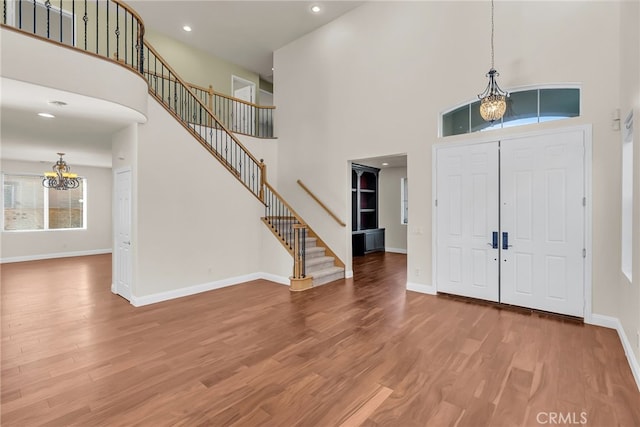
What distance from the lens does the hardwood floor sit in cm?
221

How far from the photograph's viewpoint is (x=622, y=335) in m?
3.35

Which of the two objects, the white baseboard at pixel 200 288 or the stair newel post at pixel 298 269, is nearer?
the white baseboard at pixel 200 288

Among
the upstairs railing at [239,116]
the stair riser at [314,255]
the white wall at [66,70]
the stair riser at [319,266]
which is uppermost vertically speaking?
the upstairs railing at [239,116]

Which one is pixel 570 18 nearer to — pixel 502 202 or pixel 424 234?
pixel 502 202

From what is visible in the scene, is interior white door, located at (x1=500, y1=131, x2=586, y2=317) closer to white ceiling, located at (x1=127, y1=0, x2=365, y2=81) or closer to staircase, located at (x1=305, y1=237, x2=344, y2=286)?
staircase, located at (x1=305, y1=237, x2=344, y2=286)

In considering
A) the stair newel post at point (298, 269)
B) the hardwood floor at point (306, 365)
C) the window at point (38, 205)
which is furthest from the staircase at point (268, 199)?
the window at point (38, 205)

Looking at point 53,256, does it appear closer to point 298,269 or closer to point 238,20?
point 298,269

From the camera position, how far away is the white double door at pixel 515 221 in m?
3.98

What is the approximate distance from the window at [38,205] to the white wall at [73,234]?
194mm

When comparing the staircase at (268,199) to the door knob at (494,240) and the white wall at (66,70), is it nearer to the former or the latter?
the white wall at (66,70)

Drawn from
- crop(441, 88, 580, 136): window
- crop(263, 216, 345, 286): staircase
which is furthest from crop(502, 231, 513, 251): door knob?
crop(263, 216, 345, 286): staircase

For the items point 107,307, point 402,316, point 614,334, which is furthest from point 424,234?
point 107,307

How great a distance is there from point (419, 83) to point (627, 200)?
Result: 3328mm

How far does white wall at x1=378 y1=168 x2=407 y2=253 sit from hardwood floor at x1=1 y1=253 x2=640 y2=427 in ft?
17.4
